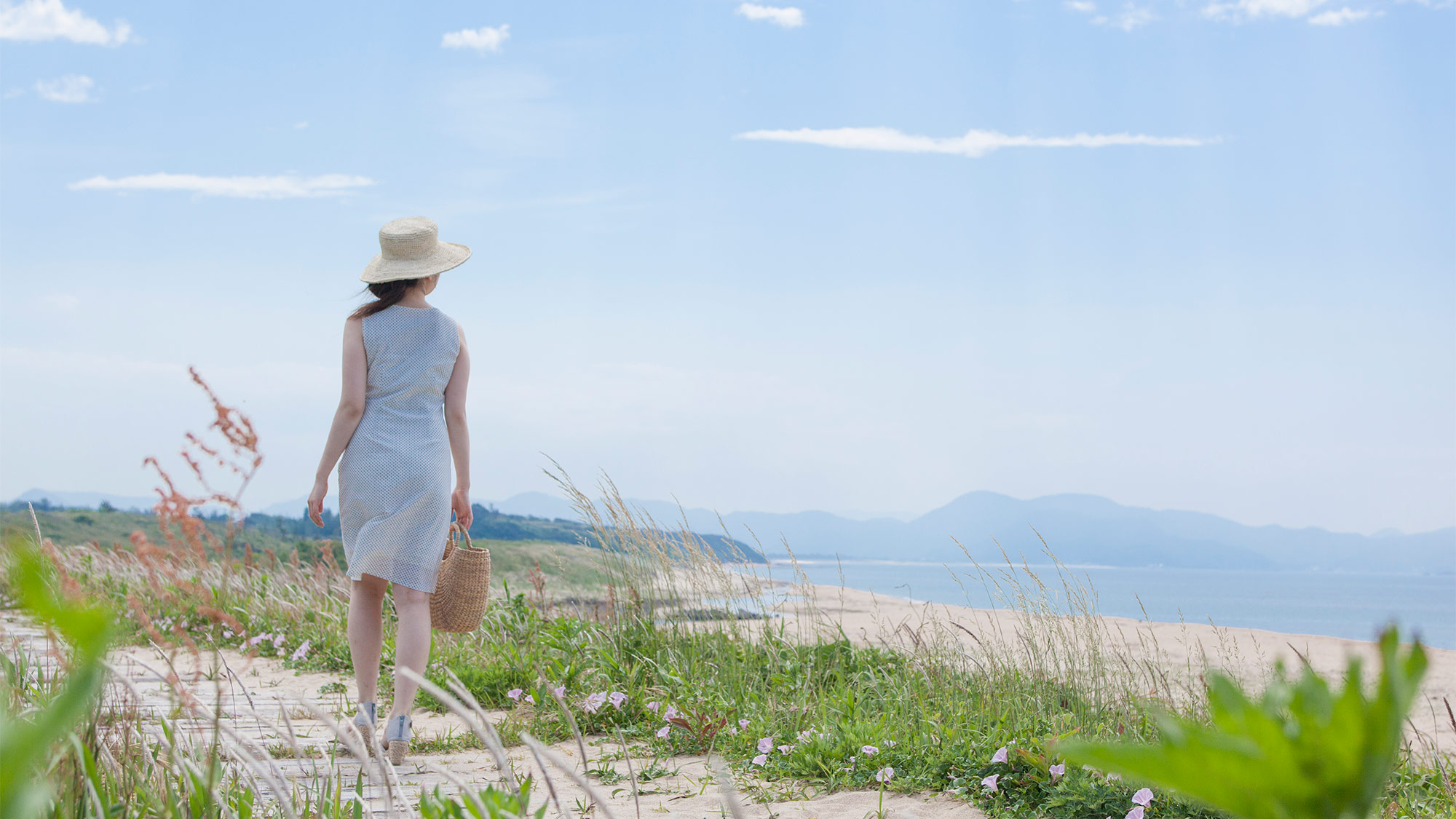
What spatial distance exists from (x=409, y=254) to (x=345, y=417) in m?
0.72

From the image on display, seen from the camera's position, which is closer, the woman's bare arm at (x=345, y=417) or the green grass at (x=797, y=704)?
the green grass at (x=797, y=704)

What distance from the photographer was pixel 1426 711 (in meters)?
6.75

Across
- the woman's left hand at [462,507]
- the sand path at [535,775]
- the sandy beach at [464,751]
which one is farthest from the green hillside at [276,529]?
the sand path at [535,775]

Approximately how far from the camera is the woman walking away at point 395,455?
149 inches

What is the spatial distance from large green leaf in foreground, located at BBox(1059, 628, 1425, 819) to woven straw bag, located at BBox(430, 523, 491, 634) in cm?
388

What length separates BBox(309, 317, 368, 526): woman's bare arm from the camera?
12.6ft

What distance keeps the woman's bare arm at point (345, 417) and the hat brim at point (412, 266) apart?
28 centimetres

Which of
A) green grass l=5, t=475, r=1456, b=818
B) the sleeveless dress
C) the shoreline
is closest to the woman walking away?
the sleeveless dress

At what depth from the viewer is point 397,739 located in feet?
11.5

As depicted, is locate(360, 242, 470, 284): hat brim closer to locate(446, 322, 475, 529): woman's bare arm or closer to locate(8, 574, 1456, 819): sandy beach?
locate(446, 322, 475, 529): woman's bare arm

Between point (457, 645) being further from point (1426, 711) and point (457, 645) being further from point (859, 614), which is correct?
point (1426, 711)

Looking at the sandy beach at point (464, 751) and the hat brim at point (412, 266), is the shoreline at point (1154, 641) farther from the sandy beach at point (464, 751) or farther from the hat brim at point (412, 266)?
the hat brim at point (412, 266)

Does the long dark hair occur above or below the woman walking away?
above

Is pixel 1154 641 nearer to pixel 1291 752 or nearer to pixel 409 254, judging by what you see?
pixel 409 254
